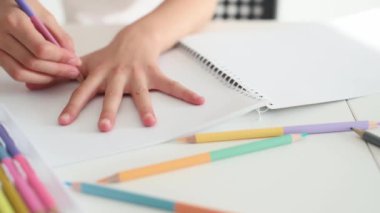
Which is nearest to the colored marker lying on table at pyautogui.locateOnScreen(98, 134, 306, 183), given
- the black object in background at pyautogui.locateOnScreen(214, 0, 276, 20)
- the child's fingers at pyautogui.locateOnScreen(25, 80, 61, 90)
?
the child's fingers at pyautogui.locateOnScreen(25, 80, 61, 90)

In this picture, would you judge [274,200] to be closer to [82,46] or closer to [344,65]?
[344,65]

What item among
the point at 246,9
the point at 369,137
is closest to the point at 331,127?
the point at 369,137

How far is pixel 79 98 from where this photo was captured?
56cm

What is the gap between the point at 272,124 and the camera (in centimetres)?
54

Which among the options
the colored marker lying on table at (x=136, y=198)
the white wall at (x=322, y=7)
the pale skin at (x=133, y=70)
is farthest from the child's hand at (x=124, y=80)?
the white wall at (x=322, y=7)

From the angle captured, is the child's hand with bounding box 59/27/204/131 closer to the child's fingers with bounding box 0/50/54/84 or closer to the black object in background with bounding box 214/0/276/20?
the child's fingers with bounding box 0/50/54/84

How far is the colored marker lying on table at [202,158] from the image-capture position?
17.7 inches

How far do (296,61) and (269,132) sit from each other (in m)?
0.18

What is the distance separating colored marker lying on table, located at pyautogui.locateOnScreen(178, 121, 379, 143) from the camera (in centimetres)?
51

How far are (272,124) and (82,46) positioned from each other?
0.36 m

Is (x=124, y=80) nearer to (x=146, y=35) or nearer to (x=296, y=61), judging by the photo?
(x=146, y=35)

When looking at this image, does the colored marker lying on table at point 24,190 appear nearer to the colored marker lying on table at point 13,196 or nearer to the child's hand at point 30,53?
the colored marker lying on table at point 13,196

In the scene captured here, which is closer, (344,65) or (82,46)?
(344,65)

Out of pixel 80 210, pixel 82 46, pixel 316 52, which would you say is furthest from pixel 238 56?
pixel 80 210
